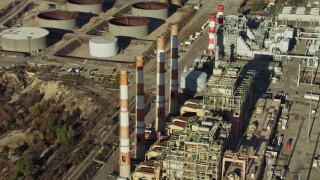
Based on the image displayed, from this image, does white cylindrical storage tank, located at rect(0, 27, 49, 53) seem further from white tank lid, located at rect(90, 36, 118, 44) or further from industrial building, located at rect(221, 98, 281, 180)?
industrial building, located at rect(221, 98, 281, 180)

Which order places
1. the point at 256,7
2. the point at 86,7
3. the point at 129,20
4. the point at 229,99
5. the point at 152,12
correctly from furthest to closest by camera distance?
the point at 256,7 → the point at 86,7 → the point at 152,12 → the point at 129,20 → the point at 229,99

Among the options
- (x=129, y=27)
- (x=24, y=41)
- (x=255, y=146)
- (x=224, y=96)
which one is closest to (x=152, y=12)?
(x=129, y=27)

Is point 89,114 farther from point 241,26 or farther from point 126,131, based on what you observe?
point 241,26

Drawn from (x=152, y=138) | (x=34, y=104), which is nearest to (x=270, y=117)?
(x=152, y=138)

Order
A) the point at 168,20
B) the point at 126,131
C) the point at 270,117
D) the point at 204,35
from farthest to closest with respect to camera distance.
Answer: the point at 168,20 < the point at 204,35 < the point at 270,117 < the point at 126,131

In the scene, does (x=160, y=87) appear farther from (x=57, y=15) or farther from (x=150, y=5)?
(x=150, y=5)

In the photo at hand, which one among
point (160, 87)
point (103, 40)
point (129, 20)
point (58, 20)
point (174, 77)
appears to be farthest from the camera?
point (129, 20)

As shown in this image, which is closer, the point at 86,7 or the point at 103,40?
the point at 103,40

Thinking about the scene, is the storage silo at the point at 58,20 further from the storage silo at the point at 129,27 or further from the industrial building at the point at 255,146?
the industrial building at the point at 255,146
